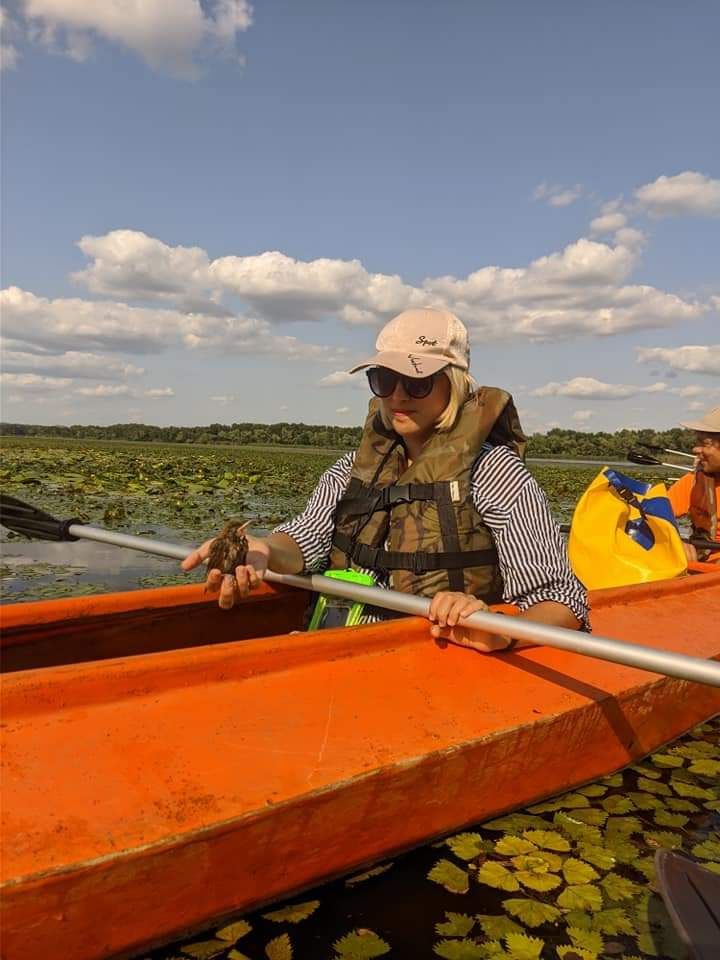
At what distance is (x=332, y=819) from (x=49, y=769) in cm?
77

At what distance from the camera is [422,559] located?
115 inches

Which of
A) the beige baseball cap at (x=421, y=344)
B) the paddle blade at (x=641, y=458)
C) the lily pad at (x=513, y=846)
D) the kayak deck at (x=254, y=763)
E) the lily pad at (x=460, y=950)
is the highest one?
the beige baseball cap at (x=421, y=344)

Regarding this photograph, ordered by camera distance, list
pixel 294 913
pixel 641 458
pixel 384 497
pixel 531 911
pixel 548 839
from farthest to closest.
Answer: pixel 641 458 → pixel 384 497 → pixel 548 839 → pixel 531 911 → pixel 294 913

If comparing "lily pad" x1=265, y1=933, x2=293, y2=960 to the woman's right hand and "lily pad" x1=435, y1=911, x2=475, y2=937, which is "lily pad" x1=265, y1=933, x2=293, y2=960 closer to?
"lily pad" x1=435, y1=911, x2=475, y2=937

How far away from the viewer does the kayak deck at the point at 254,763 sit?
170 cm

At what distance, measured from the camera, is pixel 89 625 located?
3.08m

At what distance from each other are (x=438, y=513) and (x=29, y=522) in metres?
1.82

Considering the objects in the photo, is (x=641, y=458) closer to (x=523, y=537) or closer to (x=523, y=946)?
(x=523, y=537)

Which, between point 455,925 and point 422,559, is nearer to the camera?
point 455,925

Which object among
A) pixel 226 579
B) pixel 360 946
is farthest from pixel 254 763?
pixel 226 579

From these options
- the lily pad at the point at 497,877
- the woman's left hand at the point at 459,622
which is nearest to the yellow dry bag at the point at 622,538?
the woman's left hand at the point at 459,622

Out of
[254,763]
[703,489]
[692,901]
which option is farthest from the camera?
[703,489]

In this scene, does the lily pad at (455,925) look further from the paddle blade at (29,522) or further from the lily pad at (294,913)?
the paddle blade at (29,522)

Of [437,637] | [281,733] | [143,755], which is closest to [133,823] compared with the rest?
[143,755]
